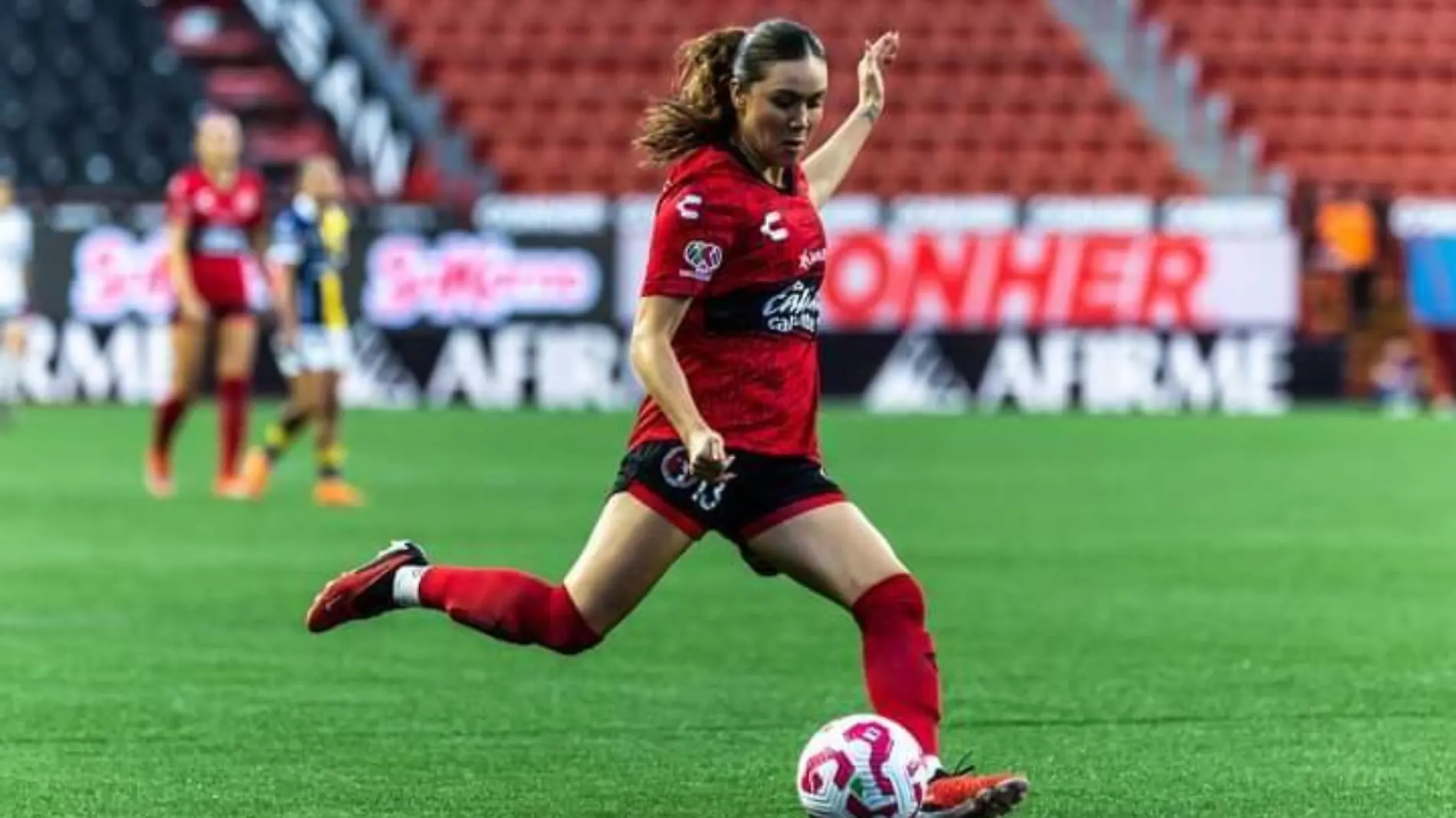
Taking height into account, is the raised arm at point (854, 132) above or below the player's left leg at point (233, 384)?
above

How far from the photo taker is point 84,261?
91.2 feet

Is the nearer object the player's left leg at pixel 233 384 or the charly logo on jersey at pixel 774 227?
the charly logo on jersey at pixel 774 227

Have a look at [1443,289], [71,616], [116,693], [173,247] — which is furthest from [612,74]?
[116,693]

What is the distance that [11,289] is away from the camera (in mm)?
26500

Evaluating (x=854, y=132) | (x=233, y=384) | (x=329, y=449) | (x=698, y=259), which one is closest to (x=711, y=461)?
(x=698, y=259)

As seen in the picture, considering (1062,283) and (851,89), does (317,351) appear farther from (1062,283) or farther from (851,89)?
(851,89)

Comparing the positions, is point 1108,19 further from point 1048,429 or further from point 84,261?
point 84,261

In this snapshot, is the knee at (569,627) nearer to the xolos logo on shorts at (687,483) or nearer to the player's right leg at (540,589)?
the player's right leg at (540,589)

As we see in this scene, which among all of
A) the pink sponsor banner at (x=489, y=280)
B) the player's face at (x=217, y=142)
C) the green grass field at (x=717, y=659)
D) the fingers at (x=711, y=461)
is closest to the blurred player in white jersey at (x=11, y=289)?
the pink sponsor banner at (x=489, y=280)

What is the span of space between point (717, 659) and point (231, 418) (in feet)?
26.4

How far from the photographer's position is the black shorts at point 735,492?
6.63 m

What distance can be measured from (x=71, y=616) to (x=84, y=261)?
1701 cm

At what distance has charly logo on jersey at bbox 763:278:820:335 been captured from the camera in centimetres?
670

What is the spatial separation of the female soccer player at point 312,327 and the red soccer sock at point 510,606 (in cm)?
990
